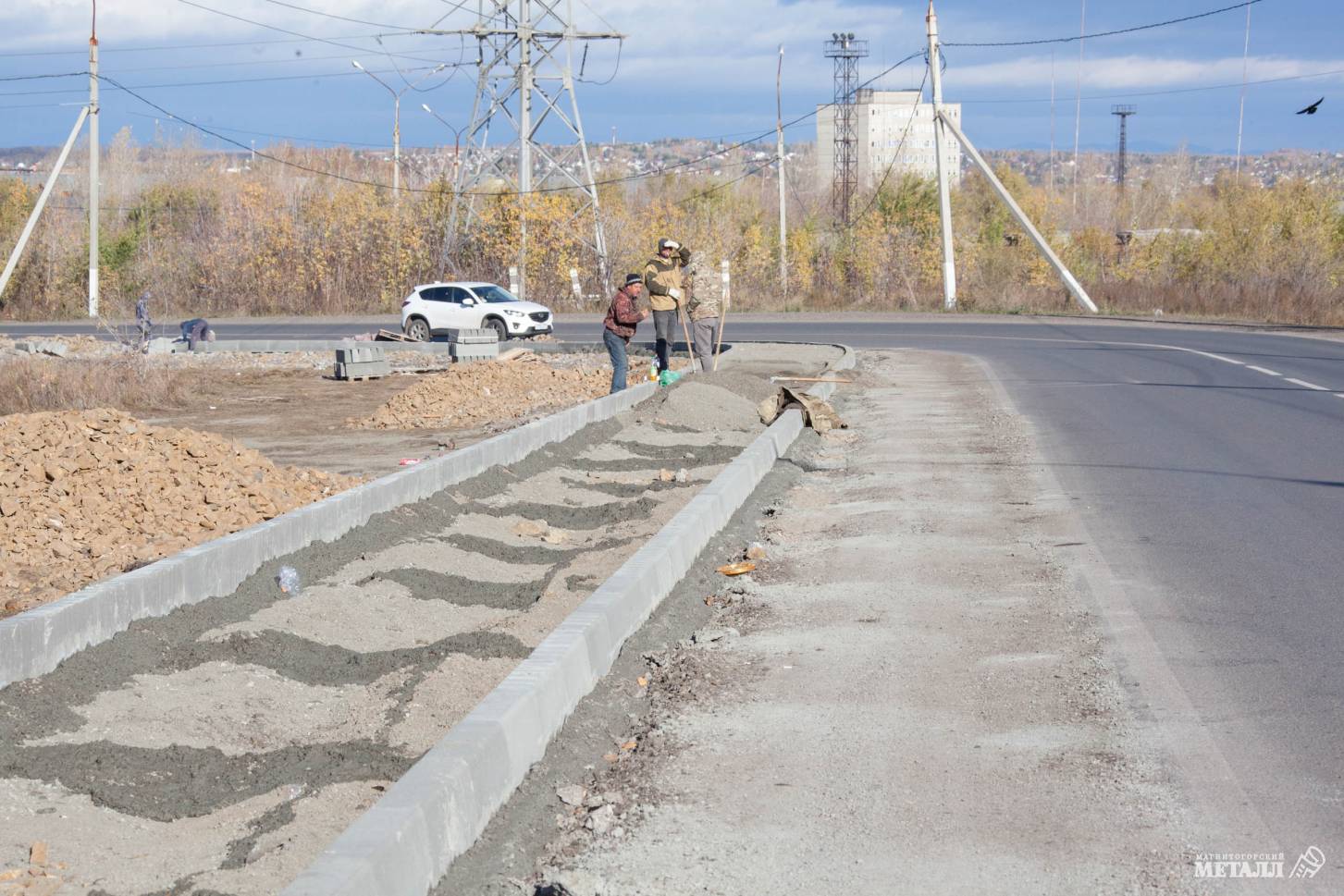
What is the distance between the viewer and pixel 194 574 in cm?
760

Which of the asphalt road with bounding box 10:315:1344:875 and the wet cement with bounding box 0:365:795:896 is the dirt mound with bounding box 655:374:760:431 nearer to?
the asphalt road with bounding box 10:315:1344:875

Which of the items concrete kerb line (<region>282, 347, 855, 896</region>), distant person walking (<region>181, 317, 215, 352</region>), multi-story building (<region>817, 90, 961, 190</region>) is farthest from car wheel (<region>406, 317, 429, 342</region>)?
multi-story building (<region>817, 90, 961, 190</region>)

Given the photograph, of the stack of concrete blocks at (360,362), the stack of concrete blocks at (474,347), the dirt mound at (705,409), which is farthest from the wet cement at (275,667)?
the stack of concrete blocks at (474,347)

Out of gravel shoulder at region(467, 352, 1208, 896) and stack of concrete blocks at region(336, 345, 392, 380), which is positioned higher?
stack of concrete blocks at region(336, 345, 392, 380)

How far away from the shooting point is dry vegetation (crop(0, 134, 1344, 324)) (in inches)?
1884

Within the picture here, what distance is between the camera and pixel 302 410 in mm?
20922

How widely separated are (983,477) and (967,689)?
20.9 feet

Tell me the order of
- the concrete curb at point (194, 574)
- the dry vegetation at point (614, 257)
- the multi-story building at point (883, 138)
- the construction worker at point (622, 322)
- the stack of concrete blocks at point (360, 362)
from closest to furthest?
the concrete curb at point (194, 574)
the construction worker at point (622, 322)
the stack of concrete blocks at point (360, 362)
the dry vegetation at point (614, 257)
the multi-story building at point (883, 138)

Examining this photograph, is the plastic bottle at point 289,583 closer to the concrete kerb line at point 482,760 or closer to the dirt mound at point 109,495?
the dirt mound at point 109,495

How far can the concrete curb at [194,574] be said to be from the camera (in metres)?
6.22

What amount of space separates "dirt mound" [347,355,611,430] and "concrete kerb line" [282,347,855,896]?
11.0m

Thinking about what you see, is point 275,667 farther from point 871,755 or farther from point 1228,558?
point 1228,558

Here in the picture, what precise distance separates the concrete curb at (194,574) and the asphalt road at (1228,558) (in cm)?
451

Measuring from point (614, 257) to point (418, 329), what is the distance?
1794 cm
